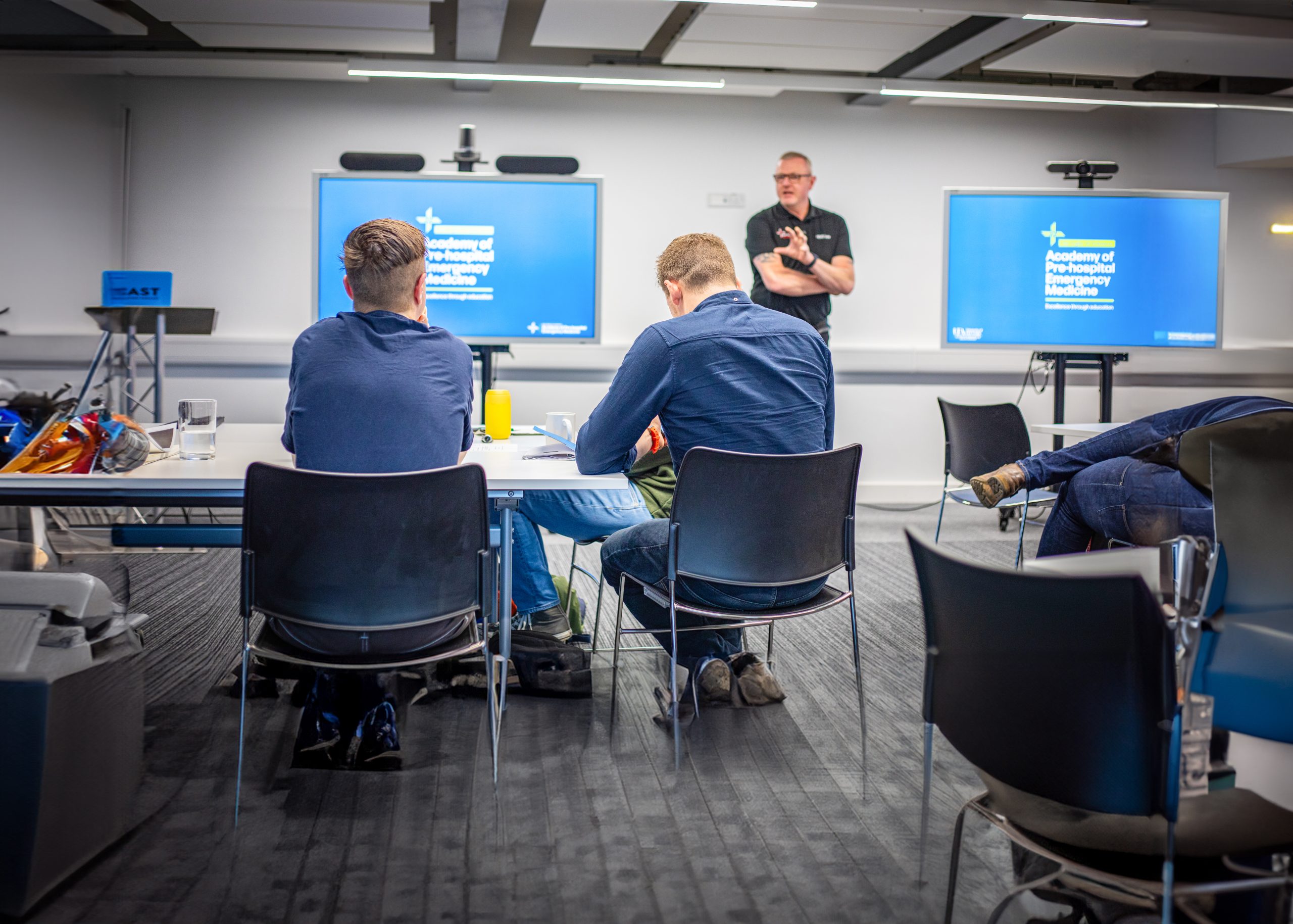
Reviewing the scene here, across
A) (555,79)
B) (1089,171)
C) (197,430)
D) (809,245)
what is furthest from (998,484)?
(555,79)

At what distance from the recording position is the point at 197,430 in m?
2.44

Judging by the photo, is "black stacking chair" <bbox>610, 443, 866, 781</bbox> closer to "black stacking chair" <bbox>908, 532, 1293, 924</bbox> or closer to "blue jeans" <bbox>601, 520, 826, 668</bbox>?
"blue jeans" <bbox>601, 520, 826, 668</bbox>

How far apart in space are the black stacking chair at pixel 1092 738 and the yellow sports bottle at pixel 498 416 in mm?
1774

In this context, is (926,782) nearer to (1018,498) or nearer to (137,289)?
(1018,498)

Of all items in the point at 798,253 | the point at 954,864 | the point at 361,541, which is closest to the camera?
the point at 954,864

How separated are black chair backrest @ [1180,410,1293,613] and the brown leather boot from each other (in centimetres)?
96

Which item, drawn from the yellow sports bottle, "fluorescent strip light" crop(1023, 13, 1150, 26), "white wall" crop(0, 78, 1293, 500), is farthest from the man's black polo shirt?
the yellow sports bottle

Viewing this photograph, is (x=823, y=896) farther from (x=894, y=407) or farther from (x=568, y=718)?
(x=894, y=407)

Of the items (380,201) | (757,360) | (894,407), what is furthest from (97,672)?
(894,407)

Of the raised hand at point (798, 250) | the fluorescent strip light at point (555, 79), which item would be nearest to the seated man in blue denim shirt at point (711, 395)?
the raised hand at point (798, 250)

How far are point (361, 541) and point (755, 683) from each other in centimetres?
128

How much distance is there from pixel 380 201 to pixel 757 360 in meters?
1.54

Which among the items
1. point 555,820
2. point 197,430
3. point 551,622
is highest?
point 197,430

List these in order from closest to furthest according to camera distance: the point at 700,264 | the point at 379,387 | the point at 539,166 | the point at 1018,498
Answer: the point at 379,387
the point at 700,264
the point at 539,166
the point at 1018,498
